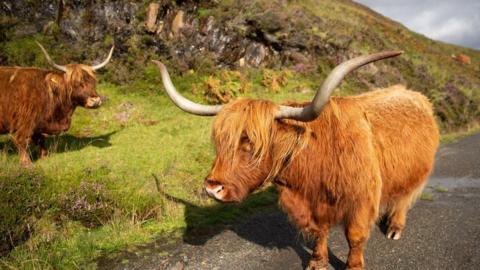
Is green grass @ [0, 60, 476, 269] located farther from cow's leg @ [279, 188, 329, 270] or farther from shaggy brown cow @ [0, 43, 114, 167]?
cow's leg @ [279, 188, 329, 270]

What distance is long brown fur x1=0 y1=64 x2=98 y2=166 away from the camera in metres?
7.16

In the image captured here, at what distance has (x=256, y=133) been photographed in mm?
3309

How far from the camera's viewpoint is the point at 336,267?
4.06 metres

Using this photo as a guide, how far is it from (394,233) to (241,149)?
251 cm

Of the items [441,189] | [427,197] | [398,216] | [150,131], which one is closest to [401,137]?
[398,216]

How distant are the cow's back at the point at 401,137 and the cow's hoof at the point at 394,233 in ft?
1.71

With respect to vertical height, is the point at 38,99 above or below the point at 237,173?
below

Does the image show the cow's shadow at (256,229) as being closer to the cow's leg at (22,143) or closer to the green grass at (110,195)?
the green grass at (110,195)

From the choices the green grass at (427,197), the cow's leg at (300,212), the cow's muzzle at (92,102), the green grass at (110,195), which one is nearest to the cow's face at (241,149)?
the cow's leg at (300,212)

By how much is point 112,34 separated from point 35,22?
2.46 metres

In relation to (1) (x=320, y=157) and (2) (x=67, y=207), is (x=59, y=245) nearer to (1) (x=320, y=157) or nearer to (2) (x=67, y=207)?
(2) (x=67, y=207)

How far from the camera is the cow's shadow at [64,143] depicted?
8.03 m

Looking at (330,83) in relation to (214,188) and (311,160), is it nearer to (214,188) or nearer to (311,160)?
(311,160)

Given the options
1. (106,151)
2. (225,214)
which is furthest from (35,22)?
(225,214)
